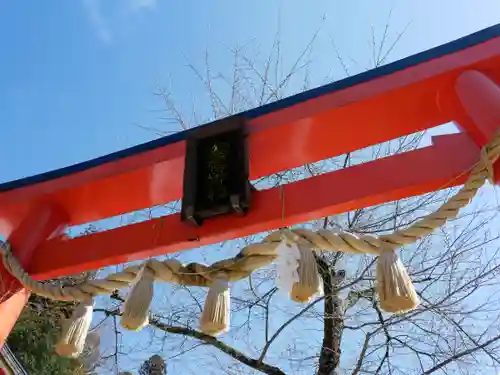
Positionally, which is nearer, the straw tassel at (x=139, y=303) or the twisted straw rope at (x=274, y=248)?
the twisted straw rope at (x=274, y=248)

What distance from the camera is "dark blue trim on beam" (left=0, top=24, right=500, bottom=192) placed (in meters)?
1.68

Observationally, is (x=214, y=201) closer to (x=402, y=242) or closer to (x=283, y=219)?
(x=283, y=219)

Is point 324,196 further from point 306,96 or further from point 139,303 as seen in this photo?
point 139,303

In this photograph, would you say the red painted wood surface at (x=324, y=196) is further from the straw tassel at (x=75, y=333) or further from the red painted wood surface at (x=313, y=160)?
the straw tassel at (x=75, y=333)

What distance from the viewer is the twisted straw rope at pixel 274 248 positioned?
1.32m

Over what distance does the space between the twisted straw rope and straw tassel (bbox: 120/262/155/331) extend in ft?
0.10

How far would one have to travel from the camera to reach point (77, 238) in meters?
2.06

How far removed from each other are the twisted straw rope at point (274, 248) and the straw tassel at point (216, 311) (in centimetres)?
5

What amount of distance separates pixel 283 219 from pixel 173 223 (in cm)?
40

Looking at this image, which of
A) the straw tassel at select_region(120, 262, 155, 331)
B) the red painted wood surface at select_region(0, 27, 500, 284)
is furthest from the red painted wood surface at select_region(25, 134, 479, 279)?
the straw tassel at select_region(120, 262, 155, 331)

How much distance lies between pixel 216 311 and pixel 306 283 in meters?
0.26

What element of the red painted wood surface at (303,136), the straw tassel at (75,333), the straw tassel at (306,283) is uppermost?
the red painted wood surface at (303,136)

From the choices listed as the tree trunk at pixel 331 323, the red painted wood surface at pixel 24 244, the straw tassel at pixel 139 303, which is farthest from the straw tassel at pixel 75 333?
the tree trunk at pixel 331 323

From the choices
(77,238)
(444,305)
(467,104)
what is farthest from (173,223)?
(444,305)
